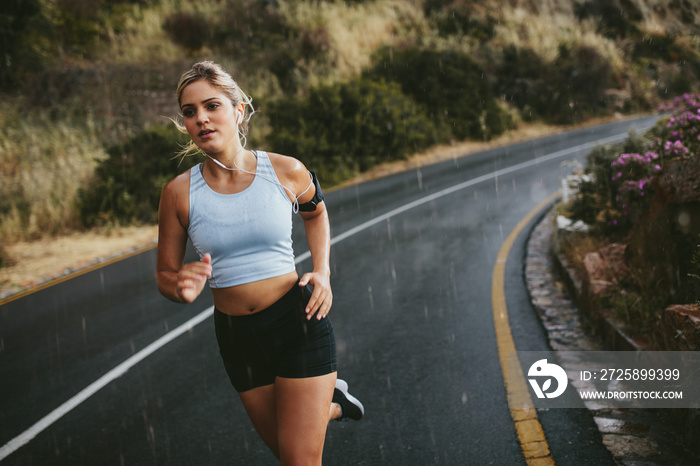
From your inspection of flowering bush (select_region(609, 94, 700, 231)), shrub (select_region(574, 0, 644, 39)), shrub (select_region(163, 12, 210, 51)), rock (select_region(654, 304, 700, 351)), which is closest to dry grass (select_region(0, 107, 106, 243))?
shrub (select_region(163, 12, 210, 51))

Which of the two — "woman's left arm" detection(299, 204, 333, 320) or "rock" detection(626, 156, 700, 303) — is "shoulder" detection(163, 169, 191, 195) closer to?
"woman's left arm" detection(299, 204, 333, 320)

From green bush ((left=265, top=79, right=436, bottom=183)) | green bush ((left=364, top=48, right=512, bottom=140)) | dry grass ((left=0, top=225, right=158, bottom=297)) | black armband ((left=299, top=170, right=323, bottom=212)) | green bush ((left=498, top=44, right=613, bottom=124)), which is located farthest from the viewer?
green bush ((left=498, top=44, right=613, bottom=124))

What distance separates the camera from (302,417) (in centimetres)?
243

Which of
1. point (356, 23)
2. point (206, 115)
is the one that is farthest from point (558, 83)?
point (206, 115)

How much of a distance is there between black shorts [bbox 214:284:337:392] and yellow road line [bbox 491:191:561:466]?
1820 millimetres

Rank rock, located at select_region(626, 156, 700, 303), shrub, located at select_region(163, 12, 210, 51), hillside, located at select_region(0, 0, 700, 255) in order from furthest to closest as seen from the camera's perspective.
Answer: shrub, located at select_region(163, 12, 210, 51) < hillside, located at select_region(0, 0, 700, 255) < rock, located at select_region(626, 156, 700, 303)

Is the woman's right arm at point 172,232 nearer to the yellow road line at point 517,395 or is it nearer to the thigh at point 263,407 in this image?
the thigh at point 263,407

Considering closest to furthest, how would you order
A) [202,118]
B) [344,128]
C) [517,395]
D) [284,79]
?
[202,118], [517,395], [344,128], [284,79]

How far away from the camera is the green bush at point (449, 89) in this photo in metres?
23.7

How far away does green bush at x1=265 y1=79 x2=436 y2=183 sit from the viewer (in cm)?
1817
